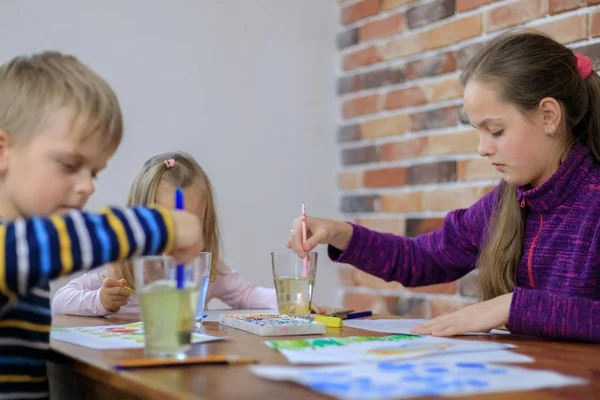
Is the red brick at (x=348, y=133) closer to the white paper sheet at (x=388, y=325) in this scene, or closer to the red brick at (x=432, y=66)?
the red brick at (x=432, y=66)

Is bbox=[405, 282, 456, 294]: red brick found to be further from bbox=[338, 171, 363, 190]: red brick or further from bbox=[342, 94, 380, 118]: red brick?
bbox=[342, 94, 380, 118]: red brick

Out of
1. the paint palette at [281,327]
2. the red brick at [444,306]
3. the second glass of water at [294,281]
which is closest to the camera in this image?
the paint palette at [281,327]

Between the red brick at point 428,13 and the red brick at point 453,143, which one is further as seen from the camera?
the red brick at point 428,13

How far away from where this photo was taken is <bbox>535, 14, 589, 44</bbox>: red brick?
5.86 ft

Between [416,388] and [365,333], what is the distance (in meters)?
0.48

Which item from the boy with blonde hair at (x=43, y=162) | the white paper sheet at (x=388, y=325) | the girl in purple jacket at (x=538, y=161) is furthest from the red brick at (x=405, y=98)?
the boy with blonde hair at (x=43, y=162)

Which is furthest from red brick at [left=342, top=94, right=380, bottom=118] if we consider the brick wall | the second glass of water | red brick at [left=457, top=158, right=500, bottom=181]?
the second glass of water

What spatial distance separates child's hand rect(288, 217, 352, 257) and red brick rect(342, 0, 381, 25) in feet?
3.70

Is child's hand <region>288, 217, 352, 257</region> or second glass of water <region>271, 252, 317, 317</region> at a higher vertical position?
child's hand <region>288, 217, 352, 257</region>

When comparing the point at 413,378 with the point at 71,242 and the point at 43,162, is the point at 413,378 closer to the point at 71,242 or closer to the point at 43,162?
the point at 71,242

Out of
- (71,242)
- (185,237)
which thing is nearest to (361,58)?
(185,237)

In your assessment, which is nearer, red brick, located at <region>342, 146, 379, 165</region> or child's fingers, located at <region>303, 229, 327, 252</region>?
child's fingers, located at <region>303, 229, 327, 252</region>

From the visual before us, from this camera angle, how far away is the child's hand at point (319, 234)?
1510 mm

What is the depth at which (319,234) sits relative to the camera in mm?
1577
